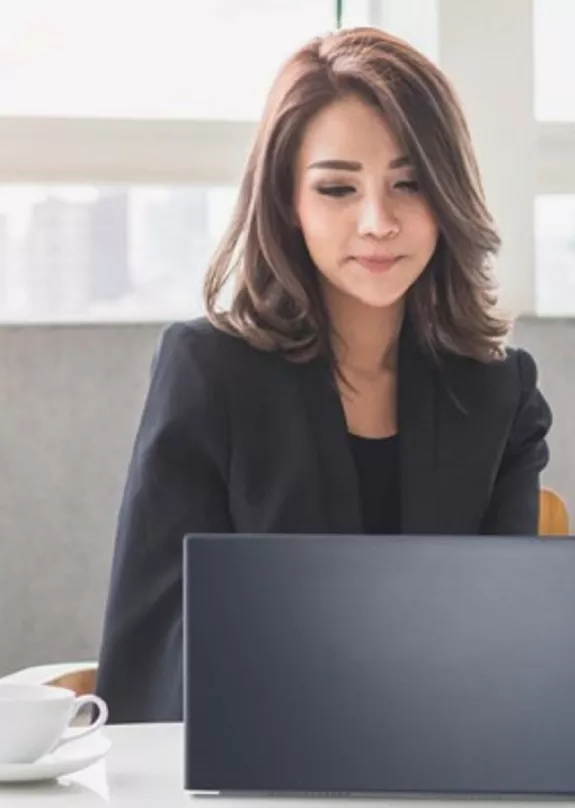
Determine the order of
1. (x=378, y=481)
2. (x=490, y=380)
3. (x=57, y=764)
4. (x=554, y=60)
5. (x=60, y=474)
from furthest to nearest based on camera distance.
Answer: (x=554, y=60)
(x=60, y=474)
(x=490, y=380)
(x=378, y=481)
(x=57, y=764)

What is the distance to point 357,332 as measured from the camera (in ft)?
6.87

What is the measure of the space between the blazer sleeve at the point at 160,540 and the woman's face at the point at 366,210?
8.6 inches

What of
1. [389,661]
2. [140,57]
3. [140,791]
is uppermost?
[140,57]

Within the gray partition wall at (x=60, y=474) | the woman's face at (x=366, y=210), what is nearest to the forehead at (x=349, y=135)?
the woman's face at (x=366, y=210)

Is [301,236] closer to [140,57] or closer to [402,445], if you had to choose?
[402,445]

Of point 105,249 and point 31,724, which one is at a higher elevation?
point 105,249

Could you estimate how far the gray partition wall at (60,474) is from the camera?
312 centimetres

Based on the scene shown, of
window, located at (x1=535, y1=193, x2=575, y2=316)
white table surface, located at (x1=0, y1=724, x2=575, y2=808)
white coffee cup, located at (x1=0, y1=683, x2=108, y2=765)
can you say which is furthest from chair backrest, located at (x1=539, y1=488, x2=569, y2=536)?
white coffee cup, located at (x1=0, y1=683, x2=108, y2=765)

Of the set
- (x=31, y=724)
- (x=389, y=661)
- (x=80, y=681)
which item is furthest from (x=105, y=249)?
(x=389, y=661)

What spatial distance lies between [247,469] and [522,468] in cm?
38

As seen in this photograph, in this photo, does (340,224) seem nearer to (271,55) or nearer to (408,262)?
(408,262)

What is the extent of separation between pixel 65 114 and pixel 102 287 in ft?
1.12

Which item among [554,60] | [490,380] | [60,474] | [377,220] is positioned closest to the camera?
[377,220]

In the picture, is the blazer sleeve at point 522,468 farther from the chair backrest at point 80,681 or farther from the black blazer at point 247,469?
the chair backrest at point 80,681
